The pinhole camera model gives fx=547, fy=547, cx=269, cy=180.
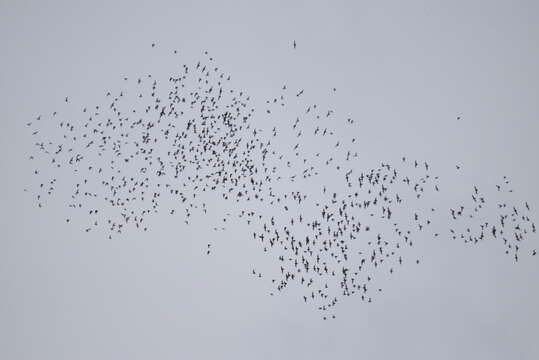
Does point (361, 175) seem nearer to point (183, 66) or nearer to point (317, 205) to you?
point (317, 205)

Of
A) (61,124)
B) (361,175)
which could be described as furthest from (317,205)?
(61,124)

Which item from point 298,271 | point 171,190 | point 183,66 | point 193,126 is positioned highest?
point 183,66

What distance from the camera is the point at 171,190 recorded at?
36125 mm

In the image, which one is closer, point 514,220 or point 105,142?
point 105,142

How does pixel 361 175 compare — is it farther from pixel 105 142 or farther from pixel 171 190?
pixel 105 142

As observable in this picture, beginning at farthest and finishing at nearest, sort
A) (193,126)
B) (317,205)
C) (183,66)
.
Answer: (317,205) → (183,66) → (193,126)

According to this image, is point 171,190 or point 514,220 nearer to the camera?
point 171,190

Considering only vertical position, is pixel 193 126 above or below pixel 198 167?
above

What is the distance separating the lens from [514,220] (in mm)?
40531

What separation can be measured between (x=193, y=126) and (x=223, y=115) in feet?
6.61

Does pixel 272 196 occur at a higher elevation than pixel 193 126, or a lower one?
lower

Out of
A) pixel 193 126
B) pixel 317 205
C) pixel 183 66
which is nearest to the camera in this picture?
pixel 193 126

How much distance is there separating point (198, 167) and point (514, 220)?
932 inches

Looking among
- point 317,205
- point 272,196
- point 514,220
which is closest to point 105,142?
point 272,196
